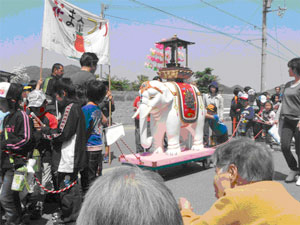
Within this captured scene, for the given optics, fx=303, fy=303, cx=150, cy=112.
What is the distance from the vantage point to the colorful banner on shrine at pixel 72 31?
440 centimetres

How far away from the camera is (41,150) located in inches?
137

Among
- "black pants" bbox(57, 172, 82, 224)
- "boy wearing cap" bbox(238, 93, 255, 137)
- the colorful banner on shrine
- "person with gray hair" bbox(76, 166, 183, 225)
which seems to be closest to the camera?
"person with gray hair" bbox(76, 166, 183, 225)

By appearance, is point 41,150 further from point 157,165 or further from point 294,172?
point 294,172

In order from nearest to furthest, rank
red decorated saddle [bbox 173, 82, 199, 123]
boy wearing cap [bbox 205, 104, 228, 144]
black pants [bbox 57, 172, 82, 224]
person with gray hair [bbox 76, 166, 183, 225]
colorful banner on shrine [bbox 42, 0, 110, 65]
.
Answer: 1. person with gray hair [bbox 76, 166, 183, 225]
2. black pants [bbox 57, 172, 82, 224]
3. colorful banner on shrine [bbox 42, 0, 110, 65]
4. red decorated saddle [bbox 173, 82, 199, 123]
5. boy wearing cap [bbox 205, 104, 228, 144]

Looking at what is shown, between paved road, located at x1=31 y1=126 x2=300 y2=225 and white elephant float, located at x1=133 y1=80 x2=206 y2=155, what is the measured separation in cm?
46

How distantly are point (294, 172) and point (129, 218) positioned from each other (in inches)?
179

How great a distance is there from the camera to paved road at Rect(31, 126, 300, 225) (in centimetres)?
375

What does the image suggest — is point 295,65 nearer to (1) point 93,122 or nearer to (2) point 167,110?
(2) point 167,110

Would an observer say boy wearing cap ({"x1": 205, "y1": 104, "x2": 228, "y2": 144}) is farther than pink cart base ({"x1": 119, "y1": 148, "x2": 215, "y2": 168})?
Yes

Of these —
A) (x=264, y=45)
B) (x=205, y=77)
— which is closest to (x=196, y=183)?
(x=264, y=45)

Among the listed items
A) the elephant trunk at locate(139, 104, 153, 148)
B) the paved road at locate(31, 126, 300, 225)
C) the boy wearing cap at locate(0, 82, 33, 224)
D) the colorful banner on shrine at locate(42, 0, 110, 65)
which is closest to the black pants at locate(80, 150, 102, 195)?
the paved road at locate(31, 126, 300, 225)

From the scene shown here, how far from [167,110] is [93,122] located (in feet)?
6.12

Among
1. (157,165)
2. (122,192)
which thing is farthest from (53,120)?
(122,192)

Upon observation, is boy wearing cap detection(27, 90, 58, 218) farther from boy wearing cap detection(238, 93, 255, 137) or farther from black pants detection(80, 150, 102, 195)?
boy wearing cap detection(238, 93, 255, 137)
